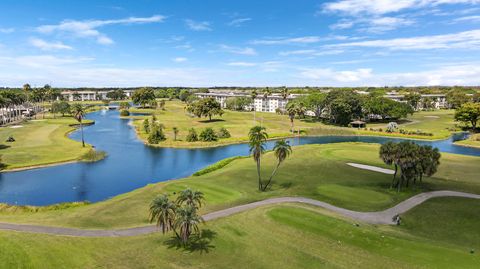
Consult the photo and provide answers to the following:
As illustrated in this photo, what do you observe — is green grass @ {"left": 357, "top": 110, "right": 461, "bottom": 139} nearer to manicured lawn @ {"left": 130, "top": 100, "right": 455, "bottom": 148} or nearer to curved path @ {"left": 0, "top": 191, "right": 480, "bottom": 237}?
manicured lawn @ {"left": 130, "top": 100, "right": 455, "bottom": 148}

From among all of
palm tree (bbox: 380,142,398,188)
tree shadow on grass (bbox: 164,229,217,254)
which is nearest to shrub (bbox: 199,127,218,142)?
palm tree (bbox: 380,142,398,188)

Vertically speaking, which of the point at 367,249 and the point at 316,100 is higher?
the point at 316,100

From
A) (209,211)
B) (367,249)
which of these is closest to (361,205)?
(367,249)

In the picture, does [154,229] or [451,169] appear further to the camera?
[451,169]

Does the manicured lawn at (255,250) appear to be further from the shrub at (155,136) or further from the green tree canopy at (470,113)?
the green tree canopy at (470,113)

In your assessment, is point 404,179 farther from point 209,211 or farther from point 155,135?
point 155,135


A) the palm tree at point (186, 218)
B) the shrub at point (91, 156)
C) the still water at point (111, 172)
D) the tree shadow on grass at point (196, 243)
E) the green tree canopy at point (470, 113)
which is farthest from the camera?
the green tree canopy at point (470, 113)

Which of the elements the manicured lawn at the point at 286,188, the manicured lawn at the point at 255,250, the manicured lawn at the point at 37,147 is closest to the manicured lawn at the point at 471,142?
the manicured lawn at the point at 286,188
